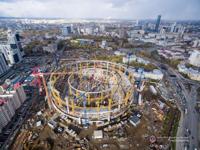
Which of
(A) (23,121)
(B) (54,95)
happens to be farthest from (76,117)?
(A) (23,121)

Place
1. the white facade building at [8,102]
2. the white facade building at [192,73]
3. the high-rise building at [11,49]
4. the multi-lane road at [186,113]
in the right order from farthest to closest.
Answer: the high-rise building at [11,49] < the white facade building at [192,73] < the white facade building at [8,102] < the multi-lane road at [186,113]

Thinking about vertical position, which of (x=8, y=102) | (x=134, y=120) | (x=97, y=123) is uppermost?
(x=8, y=102)

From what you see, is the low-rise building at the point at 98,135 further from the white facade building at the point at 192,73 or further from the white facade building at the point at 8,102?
the white facade building at the point at 192,73

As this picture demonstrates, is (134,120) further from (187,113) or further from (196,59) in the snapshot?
(196,59)

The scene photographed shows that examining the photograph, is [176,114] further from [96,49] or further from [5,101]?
[96,49]

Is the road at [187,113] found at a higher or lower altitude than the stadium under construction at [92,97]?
lower

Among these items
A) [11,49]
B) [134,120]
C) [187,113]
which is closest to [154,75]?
[187,113]

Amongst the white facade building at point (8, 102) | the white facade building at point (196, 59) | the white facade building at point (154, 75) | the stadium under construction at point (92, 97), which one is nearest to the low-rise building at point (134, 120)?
the stadium under construction at point (92, 97)

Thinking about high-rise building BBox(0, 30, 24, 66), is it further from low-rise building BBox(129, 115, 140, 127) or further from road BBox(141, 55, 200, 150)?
road BBox(141, 55, 200, 150)
